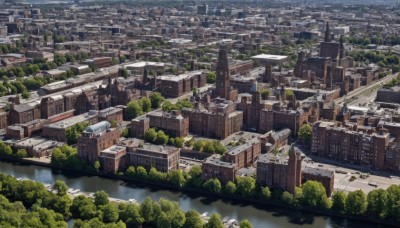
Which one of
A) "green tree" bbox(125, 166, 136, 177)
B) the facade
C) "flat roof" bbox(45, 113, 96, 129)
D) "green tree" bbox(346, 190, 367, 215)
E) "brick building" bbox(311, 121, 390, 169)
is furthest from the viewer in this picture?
"flat roof" bbox(45, 113, 96, 129)

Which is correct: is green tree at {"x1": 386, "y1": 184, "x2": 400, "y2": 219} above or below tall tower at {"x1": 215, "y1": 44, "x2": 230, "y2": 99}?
below

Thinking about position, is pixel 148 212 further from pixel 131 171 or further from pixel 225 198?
pixel 131 171

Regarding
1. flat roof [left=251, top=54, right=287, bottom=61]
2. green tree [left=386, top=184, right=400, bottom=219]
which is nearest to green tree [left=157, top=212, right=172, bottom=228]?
green tree [left=386, top=184, right=400, bottom=219]

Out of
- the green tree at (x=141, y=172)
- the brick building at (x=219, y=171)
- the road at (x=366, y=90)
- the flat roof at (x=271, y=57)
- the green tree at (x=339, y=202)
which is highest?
the flat roof at (x=271, y=57)

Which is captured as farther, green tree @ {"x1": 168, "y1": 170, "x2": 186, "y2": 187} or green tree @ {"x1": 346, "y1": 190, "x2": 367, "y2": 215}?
green tree @ {"x1": 168, "y1": 170, "x2": 186, "y2": 187}

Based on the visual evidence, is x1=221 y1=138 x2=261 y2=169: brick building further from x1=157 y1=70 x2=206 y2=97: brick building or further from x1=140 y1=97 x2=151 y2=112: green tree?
x1=157 y1=70 x2=206 y2=97: brick building

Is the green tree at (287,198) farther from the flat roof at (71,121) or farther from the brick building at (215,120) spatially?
the flat roof at (71,121)

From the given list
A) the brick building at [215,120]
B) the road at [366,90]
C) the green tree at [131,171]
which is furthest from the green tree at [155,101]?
the green tree at [131,171]
